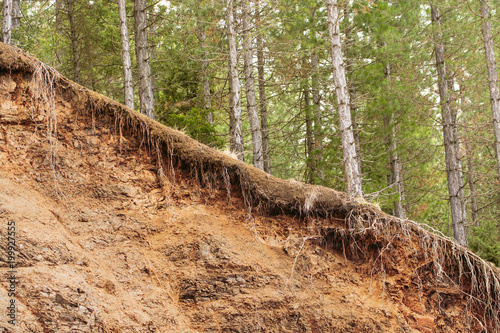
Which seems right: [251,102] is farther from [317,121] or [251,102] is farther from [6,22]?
[6,22]

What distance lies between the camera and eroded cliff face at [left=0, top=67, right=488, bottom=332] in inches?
185

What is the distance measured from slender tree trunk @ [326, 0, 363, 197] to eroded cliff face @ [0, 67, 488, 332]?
3157mm

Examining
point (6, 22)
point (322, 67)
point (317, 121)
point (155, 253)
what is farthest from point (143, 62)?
point (155, 253)

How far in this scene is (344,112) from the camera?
970cm

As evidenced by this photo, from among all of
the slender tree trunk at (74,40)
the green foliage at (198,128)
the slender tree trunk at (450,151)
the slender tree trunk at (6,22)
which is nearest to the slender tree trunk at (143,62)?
the green foliage at (198,128)

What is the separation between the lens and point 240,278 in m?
5.66

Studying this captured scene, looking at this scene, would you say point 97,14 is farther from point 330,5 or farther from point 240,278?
point 240,278

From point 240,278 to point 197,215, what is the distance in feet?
3.75

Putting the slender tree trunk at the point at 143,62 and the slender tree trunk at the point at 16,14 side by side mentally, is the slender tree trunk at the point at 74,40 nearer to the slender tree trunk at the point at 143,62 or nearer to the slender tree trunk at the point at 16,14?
the slender tree trunk at the point at 143,62

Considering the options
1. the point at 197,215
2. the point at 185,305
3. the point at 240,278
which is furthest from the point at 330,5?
the point at 185,305

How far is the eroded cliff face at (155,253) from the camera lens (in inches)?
185

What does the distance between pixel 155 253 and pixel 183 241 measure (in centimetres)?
43

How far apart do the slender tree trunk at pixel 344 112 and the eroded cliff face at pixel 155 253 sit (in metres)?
3.16

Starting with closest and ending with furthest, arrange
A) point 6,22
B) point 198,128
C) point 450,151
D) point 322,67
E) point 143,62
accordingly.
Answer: point 6,22
point 198,128
point 143,62
point 450,151
point 322,67
